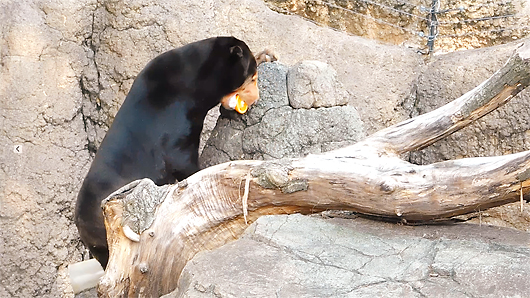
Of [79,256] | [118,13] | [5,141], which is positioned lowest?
[79,256]

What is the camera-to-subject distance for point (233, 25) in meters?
4.96

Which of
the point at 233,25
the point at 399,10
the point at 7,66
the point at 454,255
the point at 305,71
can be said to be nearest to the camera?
the point at 454,255

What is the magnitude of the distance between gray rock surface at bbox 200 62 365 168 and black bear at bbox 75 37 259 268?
0.32ft

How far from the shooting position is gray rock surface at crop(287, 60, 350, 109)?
378 centimetres

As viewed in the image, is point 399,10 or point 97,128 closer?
point 97,128

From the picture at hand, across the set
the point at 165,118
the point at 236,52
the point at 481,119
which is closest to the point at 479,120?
the point at 481,119

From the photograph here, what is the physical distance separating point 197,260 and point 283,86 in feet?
5.47

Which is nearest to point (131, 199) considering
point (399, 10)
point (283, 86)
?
point (283, 86)

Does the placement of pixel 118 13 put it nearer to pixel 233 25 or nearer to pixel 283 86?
pixel 233 25

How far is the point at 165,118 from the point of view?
3.95 m

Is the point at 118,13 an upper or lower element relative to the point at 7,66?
upper

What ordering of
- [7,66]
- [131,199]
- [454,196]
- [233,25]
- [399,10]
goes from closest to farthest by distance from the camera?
[454,196]
[131,199]
[7,66]
[233,25]
[399,10]

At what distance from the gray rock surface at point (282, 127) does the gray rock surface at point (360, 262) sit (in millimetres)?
1101

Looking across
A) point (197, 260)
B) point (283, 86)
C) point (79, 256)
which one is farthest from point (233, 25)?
point (197, 260)
